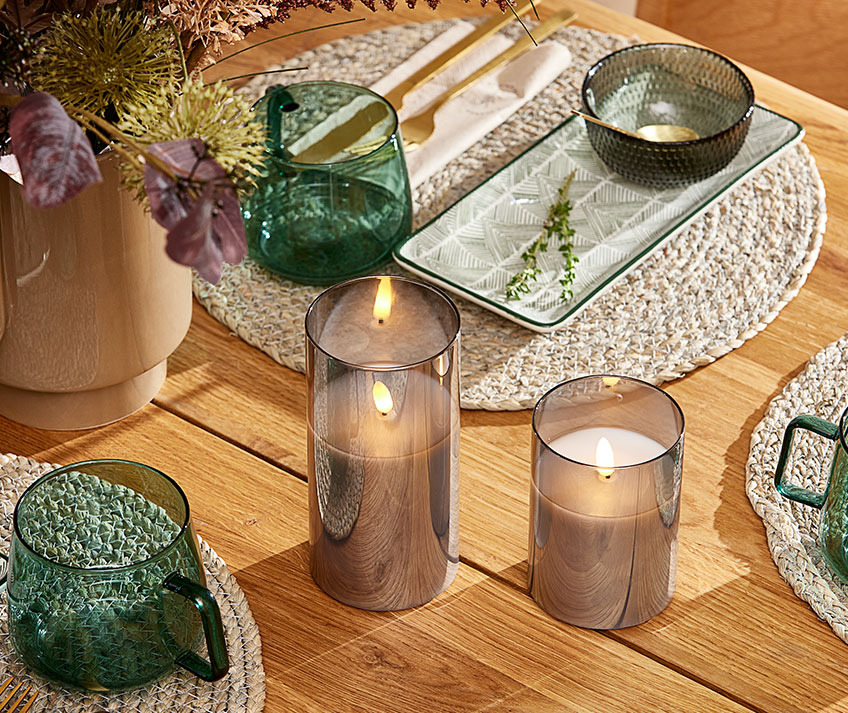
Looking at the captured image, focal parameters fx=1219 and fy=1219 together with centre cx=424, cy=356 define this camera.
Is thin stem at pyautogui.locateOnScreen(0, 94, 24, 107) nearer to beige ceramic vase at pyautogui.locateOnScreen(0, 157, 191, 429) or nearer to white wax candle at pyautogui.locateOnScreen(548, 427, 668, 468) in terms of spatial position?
beige ceramic vase at pyautogui.locateOnScreen(0, 157, 191, 429)

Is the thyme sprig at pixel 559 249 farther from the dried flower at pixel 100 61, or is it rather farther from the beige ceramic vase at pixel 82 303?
the dried flower at pixel 100 61

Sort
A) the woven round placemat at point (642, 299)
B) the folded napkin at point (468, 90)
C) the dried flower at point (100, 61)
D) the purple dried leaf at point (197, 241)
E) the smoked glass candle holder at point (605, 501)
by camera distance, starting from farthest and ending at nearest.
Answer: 1. the folded napkin at point (468, 90)
2. the woven round placemat at point (642, 299)
3. the smoked glass candle holder at point (605, 501)
4. the dried flower at point (100, 61)
5. the purple dried leaf at point (197, 241)

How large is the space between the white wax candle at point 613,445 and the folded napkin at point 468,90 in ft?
1.47

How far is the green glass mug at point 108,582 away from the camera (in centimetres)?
71

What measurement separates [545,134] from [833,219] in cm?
30

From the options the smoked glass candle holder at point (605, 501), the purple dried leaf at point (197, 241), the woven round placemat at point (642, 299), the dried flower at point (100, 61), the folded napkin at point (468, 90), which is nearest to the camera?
the purple dried leaf at point (197, 241)

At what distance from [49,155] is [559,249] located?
65 cm

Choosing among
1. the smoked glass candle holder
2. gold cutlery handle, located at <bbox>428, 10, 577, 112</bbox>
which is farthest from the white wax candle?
gold cutlery handle, located at <bbox>428, 10, 577, 112</bbox>

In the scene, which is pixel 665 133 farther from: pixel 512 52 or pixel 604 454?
pixel 604 454

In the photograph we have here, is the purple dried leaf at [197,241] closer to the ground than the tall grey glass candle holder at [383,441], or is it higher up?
higher up

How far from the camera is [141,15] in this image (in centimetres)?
70

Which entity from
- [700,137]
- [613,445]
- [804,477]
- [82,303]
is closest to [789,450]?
[804,477]

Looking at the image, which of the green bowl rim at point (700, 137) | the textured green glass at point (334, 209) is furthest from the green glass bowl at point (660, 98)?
the textured green glass at point (334, 209)

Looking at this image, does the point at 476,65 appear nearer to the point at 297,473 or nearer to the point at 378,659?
the point at 297,473
